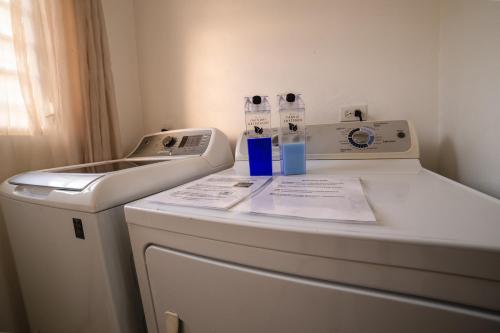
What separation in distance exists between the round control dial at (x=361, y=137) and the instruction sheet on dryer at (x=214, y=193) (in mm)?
427

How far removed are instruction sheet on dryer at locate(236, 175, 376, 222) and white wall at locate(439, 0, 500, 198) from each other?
1.47 feet

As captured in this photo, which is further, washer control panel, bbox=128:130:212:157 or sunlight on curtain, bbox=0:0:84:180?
washer control panel, bbox=128:130:212:157

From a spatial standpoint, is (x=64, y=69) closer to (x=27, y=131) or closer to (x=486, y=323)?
(x=27, y=131)

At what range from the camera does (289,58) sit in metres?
1.16

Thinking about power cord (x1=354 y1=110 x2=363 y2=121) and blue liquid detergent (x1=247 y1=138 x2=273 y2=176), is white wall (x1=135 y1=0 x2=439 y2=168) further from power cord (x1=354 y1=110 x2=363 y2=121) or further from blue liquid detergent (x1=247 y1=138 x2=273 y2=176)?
blue liquid detergent (x1=247 y1=138 x2=273 y2=176)


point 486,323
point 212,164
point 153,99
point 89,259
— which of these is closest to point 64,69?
point 153,99

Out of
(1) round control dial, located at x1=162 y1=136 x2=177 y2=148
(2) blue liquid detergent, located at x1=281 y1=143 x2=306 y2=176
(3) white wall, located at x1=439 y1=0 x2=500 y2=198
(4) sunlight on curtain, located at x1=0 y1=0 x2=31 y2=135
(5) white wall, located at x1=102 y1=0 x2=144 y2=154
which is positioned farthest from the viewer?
(5) white wall, located at x1=102 y1=0 x2=144 y2=154

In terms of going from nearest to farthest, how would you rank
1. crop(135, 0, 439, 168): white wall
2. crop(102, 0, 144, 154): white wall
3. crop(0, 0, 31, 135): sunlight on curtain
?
crop(0, 0, 31, 135): sunlight on curtain < crop(135, 0, 439, 168): white wall < crop(102, 0, 144, 154): white wall

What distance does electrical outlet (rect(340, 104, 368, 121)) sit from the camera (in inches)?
41.4

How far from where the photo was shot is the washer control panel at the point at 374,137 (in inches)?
32.6

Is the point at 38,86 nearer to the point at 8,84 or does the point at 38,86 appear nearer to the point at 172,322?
the point at 8,84

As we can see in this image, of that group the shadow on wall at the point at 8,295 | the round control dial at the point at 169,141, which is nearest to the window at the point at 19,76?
the shadow on wall at the point at 8,295

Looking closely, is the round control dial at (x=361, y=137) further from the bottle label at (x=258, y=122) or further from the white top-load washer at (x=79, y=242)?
the white top-load washer at (x=79, y=242)

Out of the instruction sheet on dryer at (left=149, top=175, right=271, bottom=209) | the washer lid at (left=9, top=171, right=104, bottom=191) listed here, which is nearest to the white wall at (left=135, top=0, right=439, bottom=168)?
the instruction sheet on dryer at (left=149, top=175, right=271, bottom=209)
